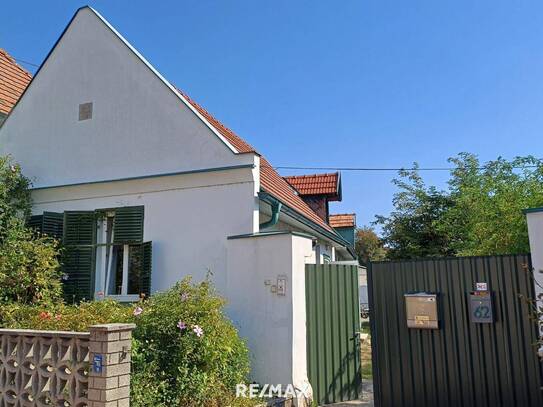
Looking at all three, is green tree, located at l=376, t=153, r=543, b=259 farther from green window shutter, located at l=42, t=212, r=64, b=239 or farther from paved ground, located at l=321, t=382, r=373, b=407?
green window shutter, located at l=42, t=212, r=64, b=239

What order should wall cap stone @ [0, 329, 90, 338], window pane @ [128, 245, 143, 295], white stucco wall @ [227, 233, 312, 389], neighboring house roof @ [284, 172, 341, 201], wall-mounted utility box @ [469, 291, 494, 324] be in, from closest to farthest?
wall cap stone @ [0, 329, 90, 338] → wall-mounted utility box @ [469, 291, 494, 324] → white stucco wall @ [227, 233, 312, 389] → window pane @ [128, 245, 143, 295] → neighboring house roof @ [284, 172, 341, 201]

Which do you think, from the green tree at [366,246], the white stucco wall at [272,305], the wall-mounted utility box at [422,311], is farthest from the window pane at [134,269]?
the green tree at [366,246]

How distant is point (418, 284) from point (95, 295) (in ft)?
19.6

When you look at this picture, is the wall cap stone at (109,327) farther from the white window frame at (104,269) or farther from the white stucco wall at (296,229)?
the white window frame at (104,269)

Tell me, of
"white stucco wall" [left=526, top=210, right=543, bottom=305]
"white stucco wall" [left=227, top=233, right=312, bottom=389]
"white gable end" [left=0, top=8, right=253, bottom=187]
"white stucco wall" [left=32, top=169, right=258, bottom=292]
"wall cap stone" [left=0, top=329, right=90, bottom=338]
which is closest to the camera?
"wall cap stone" [left=0, top=329, right=90, bottom=338]

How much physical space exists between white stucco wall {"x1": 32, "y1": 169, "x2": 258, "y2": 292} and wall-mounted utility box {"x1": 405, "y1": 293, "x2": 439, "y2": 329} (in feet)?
9.50

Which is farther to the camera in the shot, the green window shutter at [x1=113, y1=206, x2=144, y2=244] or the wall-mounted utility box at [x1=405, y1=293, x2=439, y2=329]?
the green window shutter at [x1=113, y1=206, x2=144, y2=244]

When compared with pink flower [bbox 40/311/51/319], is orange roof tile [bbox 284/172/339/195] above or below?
above

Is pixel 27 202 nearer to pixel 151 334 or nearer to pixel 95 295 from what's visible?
pixel 95 295

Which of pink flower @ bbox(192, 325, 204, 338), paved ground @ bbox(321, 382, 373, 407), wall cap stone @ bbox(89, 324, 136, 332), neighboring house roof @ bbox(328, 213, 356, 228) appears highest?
neighboring house roof @ bbox(328, 213, 356, 228)

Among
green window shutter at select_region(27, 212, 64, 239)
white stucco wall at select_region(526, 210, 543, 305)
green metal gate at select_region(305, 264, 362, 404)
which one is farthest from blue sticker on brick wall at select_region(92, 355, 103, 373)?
green window shutter at select_region(27, 212, 64, 239)

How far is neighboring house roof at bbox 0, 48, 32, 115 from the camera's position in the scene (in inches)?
498

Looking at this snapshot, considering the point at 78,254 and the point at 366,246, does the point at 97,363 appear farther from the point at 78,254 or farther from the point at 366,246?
the point at 366,246

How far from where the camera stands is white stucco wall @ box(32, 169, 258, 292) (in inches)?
316
